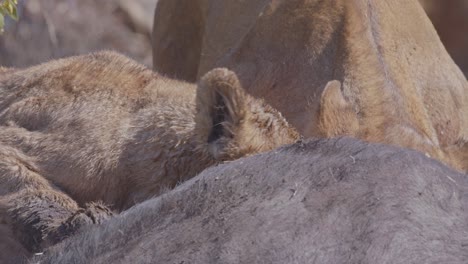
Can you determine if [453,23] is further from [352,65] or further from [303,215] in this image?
[303,215]

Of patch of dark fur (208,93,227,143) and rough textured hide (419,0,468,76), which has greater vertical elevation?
patch of dark fur (208,93,227,143)

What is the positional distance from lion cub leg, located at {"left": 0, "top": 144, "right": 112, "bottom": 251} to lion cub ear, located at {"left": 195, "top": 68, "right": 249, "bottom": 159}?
1.24ft

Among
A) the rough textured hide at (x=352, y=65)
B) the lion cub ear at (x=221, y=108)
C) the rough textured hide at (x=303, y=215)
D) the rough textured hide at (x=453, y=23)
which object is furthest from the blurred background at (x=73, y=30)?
the rough textured hide at (x=303, y=215)

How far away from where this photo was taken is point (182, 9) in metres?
5.79

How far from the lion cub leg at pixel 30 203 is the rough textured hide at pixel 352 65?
851 mm

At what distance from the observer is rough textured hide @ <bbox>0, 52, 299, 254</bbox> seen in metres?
2.78

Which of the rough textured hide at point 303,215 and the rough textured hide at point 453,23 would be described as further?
the rough textured hide at point 453,23

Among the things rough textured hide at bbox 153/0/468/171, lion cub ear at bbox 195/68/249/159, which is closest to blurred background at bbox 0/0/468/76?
rough textured hide at bbox 153/0/468/171

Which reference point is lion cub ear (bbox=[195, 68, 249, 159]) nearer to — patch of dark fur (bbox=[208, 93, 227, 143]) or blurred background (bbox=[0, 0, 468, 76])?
patch of dark fur (bbox=[208, 93, 227, 143])

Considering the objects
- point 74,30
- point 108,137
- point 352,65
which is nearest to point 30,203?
point 108,137

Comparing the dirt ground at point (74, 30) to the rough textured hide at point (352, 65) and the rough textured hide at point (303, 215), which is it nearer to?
the rough textured hide at point (352, 65)

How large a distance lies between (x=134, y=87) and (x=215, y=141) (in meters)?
0.54

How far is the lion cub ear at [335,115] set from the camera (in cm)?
331

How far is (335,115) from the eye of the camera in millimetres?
3365
